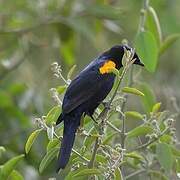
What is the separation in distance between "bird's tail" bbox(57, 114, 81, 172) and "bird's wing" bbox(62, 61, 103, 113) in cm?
5

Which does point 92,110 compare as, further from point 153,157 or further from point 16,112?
point 16,112

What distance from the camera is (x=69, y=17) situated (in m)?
5.15

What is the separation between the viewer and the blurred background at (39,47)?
4.76m

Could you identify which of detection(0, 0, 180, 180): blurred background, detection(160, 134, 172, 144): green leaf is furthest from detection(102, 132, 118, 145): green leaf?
detection(0, 0, 180, 180): blurred background

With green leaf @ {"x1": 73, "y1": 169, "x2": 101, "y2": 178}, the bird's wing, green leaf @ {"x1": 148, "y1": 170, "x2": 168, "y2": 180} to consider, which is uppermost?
the bird's wing

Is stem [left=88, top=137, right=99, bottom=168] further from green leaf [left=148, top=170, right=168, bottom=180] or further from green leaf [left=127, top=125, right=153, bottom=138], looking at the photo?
green leaf [left=148, top=170, right=168, bottom=180]

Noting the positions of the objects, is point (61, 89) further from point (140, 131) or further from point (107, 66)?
point (140, 131)

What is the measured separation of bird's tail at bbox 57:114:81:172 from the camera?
2.95 m

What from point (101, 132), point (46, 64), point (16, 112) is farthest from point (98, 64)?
point (46, 64)

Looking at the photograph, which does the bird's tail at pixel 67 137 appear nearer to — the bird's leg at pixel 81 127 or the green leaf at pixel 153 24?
the bird's leg at pixel 81 127

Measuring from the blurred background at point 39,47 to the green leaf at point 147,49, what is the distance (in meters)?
1.22

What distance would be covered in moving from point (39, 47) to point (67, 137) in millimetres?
2289

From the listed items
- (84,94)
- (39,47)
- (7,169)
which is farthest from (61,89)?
(39,47)

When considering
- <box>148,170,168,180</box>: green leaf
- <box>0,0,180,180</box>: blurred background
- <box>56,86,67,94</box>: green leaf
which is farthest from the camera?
<box>0,0,180,180</box>: blurred background
